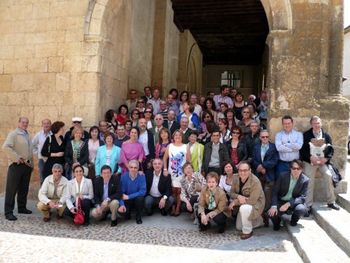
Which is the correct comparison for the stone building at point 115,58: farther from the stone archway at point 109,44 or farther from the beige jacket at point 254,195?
the beige jacket at point 254,195

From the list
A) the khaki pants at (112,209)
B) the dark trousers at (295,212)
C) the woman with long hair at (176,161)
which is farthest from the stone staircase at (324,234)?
the khaki pants at (112,209)

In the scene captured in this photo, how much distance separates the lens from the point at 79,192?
5137mm

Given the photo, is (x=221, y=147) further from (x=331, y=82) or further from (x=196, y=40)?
(x=196, y=40)

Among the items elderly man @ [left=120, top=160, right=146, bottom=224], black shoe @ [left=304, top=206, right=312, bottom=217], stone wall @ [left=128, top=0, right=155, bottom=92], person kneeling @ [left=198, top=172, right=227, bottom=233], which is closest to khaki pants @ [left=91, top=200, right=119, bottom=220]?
elderly man @ [left=120, top=160, right=146, bottom=224]

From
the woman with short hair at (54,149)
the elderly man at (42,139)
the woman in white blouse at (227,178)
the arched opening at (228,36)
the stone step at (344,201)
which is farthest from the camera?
the arched opening at (228,36)

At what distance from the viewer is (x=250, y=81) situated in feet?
64.7

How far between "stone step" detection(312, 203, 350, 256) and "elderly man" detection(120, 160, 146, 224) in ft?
7.42

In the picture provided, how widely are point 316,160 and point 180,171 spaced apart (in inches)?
71.2

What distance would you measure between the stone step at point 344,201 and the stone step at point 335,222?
65 mm

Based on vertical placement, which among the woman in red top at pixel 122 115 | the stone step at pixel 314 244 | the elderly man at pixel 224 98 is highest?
the elderly man at pixel 224 98

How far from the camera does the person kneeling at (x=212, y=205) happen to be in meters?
4.70

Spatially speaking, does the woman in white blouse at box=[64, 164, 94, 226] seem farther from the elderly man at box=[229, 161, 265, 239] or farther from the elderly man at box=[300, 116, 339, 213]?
the elderly man at box=[300, 116, 339, 213]

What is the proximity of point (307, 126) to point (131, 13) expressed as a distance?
4439mm

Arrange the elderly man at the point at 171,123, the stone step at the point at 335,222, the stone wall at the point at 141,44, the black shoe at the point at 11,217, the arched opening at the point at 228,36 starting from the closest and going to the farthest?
the stone step at the point at 335,222 → the black shoe at the point at 11,217 → the elderly man at the point at 171,123 → the stone wall at the point at 141,44 → the arched opening at the point at 228,36
